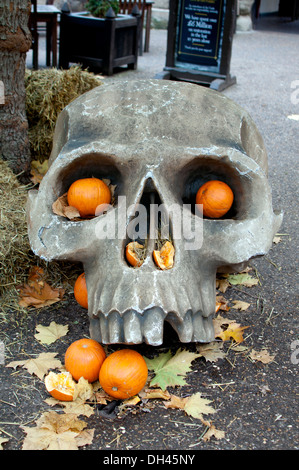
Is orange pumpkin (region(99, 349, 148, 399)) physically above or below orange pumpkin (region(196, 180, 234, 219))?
below

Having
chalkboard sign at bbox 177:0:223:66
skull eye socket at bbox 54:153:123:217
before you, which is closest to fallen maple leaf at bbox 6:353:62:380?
skull eye socket at bbox 54:153:123:217

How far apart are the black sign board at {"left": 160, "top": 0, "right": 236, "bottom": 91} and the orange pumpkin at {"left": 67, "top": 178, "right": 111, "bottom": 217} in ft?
18.3

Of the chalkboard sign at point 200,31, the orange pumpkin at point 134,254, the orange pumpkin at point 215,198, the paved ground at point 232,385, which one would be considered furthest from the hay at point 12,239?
the chalkboard sign at point 200,31

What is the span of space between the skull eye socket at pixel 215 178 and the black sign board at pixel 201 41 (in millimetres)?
Answer: 5241

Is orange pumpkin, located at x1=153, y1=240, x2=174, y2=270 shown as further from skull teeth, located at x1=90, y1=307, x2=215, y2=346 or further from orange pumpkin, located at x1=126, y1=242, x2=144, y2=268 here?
skull teeth, located at x1=90, y1=307, x2=215, y2=346

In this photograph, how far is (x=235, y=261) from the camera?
3.18m

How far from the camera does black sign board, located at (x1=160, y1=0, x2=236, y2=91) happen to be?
8352 millimetres

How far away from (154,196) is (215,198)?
0.39m

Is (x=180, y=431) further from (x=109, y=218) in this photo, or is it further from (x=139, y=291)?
(x=109, y=218)

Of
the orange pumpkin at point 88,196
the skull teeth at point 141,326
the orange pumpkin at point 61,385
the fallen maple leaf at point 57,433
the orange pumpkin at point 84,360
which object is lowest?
the fallen maple leaf at point 57,433

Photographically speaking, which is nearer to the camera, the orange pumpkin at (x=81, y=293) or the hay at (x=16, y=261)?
the orange pumpkin at (x=81, y=293)

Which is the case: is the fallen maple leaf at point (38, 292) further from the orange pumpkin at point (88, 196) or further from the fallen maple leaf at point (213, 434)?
the fallen maple leaf at point (213, 434)

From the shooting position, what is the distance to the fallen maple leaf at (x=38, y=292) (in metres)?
3.74
